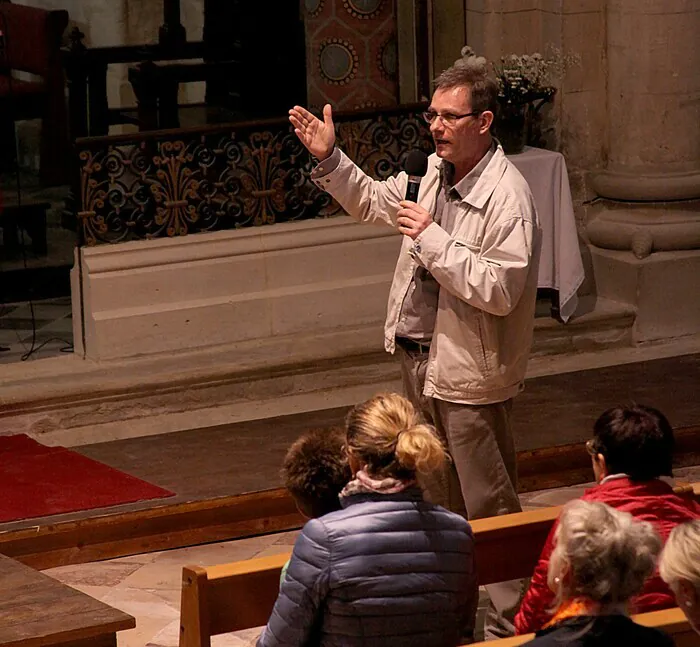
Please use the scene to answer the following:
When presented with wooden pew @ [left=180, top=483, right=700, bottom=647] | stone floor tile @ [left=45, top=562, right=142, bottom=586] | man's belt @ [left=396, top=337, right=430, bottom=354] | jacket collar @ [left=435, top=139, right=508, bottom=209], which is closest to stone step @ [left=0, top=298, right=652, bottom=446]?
stone floor tile @ [left=45, top=562, right=142, bottom=586]

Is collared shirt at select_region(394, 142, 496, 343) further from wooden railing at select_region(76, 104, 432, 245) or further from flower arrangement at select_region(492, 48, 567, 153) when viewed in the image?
flower arrangement at select_region(492, 48, 567, 153)

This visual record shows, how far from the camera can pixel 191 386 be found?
23.2 feet

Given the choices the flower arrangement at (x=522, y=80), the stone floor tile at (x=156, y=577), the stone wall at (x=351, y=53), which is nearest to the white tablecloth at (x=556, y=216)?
the flower arrangement at (x=522, y=80)

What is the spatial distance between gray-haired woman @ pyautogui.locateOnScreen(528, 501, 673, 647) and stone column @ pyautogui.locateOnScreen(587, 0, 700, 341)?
16.0 feet

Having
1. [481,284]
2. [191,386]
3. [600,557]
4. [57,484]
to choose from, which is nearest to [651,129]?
[191,386]

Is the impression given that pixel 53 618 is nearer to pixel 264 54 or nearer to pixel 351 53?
pixel 351 53

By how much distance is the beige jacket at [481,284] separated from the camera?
171 inches

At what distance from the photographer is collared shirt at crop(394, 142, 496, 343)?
4.57 metres

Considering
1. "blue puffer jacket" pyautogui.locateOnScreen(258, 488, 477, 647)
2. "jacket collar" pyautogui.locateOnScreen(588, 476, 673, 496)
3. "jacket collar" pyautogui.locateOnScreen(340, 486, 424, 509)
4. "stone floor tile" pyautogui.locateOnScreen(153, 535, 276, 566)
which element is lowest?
"stone floor tile" pyautogui.locateOnScreen(153, 535, 276, 566)

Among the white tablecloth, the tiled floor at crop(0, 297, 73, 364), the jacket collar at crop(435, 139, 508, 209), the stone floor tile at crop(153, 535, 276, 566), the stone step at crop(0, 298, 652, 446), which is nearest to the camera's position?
the jacket collar at crop(435, 139, 508, 209)

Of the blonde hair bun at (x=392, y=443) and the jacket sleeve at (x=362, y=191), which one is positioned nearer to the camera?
the blonde hair bun at (x=392, y=443)

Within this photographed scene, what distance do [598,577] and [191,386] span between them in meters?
4.14

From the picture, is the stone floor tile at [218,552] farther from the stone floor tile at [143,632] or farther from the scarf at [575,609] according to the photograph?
the scarf at [575,609]

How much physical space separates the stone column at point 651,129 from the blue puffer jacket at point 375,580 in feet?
15.2
